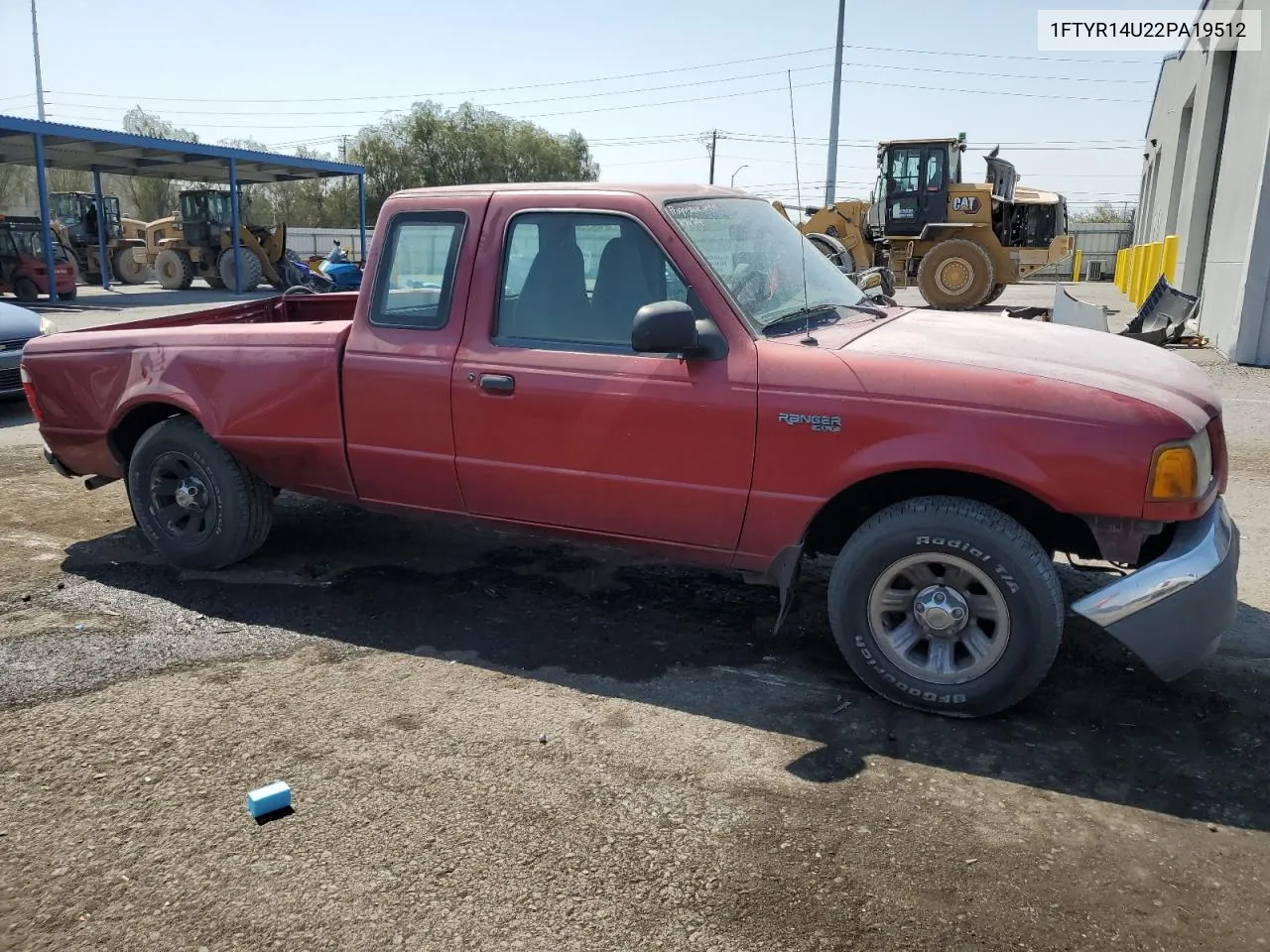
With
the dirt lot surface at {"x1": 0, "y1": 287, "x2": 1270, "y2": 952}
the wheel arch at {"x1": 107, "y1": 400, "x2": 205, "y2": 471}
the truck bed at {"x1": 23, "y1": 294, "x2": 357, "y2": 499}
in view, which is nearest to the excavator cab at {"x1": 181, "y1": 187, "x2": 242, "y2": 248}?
the truck bed at {"x1": 23, "y1": 294, "x2": 357, "y2": 499}

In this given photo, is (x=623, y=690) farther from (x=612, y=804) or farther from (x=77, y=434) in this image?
(x=77, y=434)

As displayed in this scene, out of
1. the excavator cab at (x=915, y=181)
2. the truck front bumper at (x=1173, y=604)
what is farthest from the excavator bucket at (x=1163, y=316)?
the truck front bumper at (x=1173, y=604)

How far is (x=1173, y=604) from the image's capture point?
3.22 metres

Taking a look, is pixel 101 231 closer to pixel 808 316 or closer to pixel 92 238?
pixel 92 238

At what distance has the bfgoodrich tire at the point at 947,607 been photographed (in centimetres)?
340

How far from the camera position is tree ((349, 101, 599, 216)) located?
62.4 m

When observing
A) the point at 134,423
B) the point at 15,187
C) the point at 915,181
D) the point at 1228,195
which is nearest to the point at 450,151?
the point at 15,187

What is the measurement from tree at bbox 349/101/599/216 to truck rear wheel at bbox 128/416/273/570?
194 feet

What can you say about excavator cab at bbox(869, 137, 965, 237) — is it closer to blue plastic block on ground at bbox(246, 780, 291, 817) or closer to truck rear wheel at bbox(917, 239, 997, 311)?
truck rear wheel at bbox(917, 239, 997, 311)

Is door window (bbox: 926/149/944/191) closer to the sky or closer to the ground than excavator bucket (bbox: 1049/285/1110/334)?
closer to the sky

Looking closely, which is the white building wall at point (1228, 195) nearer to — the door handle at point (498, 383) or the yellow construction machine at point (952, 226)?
the yellow construction machine at point (952, 226)

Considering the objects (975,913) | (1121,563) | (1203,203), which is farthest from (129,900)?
(1203,203)

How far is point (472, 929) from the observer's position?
2.51 metres

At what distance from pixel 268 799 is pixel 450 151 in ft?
213
